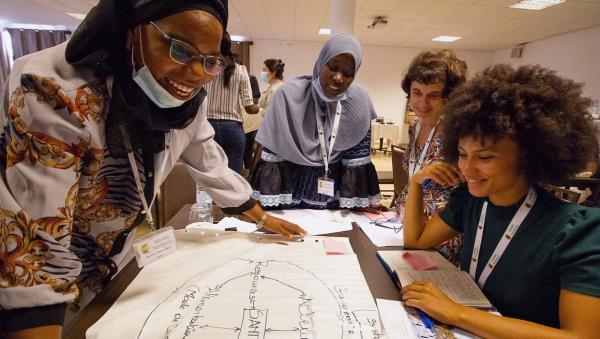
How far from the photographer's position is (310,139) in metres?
1.52

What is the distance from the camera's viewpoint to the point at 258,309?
0.77m

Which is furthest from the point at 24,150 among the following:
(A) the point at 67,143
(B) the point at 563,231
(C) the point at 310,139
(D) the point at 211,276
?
(B) the point at 563,231

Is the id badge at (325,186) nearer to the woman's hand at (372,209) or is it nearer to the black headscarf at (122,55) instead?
the woman's hand at (372,209)

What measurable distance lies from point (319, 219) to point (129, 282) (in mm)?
787

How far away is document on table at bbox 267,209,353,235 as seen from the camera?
1.31 metres

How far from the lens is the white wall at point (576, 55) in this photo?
21.4 feet

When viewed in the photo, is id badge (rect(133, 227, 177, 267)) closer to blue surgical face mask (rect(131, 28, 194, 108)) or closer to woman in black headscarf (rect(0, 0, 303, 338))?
woman in black headscarf (rect(0, 0, 303, 338))

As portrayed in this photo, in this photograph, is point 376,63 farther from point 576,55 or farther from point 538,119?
point 538,119

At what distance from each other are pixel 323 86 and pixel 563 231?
1051mm

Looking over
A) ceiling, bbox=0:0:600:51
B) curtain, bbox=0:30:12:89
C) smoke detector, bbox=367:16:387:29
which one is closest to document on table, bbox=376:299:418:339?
ceiling, bbox=0:0:600:51

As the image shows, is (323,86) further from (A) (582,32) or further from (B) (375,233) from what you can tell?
(A) (582,32)

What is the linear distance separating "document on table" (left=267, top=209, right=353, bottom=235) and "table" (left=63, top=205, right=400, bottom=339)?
0.24 feet

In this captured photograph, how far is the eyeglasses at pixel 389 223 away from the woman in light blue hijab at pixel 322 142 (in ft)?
0.39

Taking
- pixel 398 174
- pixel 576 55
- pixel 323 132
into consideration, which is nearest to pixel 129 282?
pixel 323 132
